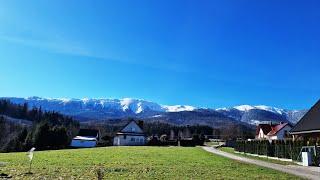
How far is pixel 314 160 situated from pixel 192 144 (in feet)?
234

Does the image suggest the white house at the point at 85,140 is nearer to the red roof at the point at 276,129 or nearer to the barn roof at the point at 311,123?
the red roof at the point at 276,129

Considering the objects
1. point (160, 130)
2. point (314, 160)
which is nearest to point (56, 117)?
point (160, 130)

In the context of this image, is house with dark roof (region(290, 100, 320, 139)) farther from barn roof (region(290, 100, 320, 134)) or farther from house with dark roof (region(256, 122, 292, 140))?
house with dark roof (region(256, 122, 292, 140))

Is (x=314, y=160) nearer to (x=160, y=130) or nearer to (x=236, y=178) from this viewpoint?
(x=236, y=178)

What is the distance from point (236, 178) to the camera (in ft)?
64.5

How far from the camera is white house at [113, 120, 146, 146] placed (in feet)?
350

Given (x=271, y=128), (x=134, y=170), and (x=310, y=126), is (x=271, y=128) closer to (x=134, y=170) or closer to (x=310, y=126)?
(x=310, y=126)

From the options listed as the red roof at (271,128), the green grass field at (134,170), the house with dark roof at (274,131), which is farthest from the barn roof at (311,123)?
the red roof at (271,128)

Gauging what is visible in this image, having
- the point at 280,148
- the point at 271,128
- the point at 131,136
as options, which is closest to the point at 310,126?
the point at 280,148

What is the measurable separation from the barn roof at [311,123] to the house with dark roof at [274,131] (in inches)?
1287

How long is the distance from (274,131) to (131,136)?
3757 cm

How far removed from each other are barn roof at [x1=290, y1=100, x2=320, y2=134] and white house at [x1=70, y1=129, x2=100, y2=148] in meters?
61.8

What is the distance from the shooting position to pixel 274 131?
9294 cm

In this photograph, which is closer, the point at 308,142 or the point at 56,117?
the point at 308,142
